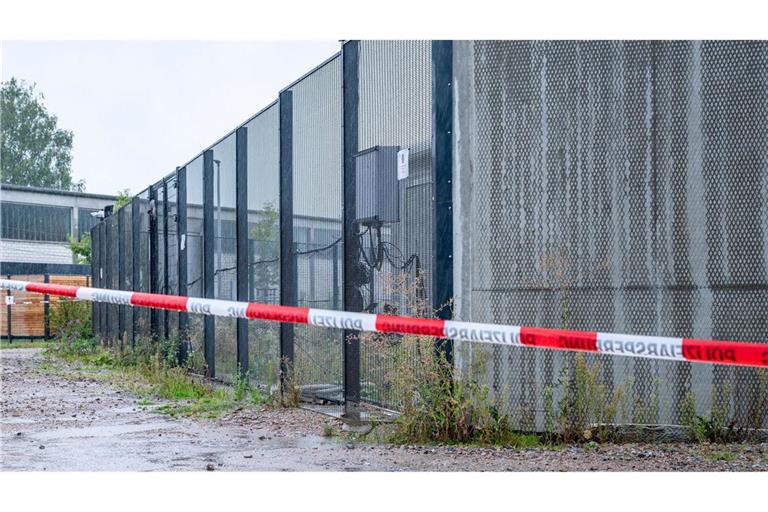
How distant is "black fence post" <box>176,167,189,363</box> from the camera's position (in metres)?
15.4

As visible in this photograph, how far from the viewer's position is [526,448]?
7.13m

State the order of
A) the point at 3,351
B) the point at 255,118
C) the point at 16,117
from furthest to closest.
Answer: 1. the point at 16,117
2. the point at 3,351
3. the point at 255,118

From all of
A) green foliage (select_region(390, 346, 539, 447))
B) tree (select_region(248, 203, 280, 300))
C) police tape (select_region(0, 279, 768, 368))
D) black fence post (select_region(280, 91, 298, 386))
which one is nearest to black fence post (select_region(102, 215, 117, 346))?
tree (select_region(248, 203, 280, 300))

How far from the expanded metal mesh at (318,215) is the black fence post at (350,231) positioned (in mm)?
187

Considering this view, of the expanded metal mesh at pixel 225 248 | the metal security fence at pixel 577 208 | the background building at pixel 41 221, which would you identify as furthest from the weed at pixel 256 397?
the background building at pixel 41 221

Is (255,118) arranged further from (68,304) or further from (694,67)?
(68,304)

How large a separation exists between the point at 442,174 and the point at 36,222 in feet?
133

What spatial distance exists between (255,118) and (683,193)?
246 inches

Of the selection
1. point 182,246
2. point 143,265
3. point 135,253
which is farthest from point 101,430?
point 135,253

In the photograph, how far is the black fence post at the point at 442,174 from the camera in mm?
7844

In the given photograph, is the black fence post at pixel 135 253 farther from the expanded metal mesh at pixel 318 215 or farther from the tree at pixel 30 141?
the tree at pixel 30 141

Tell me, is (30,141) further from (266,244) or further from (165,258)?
(266,244)

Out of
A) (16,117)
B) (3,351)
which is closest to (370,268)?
(3,351)

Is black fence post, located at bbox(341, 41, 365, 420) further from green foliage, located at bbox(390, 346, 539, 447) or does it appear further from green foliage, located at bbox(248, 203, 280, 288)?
green foliage, located at bbox(248, 203, 280, 288)
